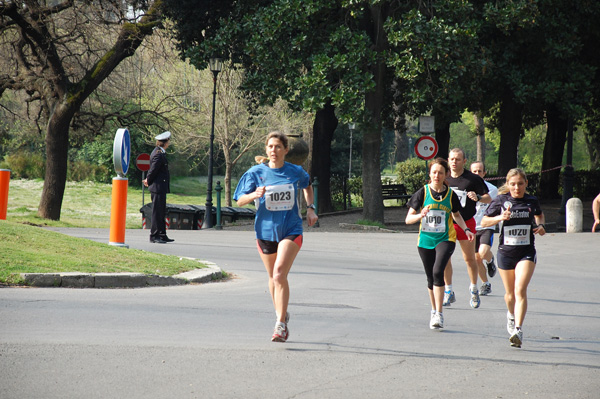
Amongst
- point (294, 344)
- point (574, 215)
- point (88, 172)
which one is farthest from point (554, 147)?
point (294, 344)

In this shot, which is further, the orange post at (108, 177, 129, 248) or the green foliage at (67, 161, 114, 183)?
the green foliage at (67, 161, 114, 183)

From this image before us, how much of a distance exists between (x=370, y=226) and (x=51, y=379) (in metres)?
17.7

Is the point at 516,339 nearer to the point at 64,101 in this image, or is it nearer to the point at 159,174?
the point at 159,174

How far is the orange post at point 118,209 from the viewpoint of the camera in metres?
12.7

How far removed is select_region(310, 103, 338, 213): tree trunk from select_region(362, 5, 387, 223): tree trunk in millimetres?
6472

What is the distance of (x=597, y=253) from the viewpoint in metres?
16.8

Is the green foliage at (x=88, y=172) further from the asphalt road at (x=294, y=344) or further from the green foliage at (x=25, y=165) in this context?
the asphalt road at (x=294, y=344)

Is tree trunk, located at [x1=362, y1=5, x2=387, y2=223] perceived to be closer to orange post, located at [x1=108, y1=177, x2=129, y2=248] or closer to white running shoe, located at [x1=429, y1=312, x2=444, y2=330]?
orange post, located at [x1=108, y1=177, x2=129, y2=248]

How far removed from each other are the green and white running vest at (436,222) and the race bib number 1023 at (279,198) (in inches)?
62.0

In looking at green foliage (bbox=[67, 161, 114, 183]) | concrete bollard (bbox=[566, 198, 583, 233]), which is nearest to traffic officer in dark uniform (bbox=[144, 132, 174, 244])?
concrete bollard (bbox=[566, 198, 583, 233])

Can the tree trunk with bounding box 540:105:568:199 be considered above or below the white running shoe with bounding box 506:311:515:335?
above

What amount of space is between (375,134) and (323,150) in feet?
24.0

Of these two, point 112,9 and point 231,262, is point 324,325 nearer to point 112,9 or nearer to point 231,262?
point 231,262

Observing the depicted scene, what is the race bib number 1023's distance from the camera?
6.92m
